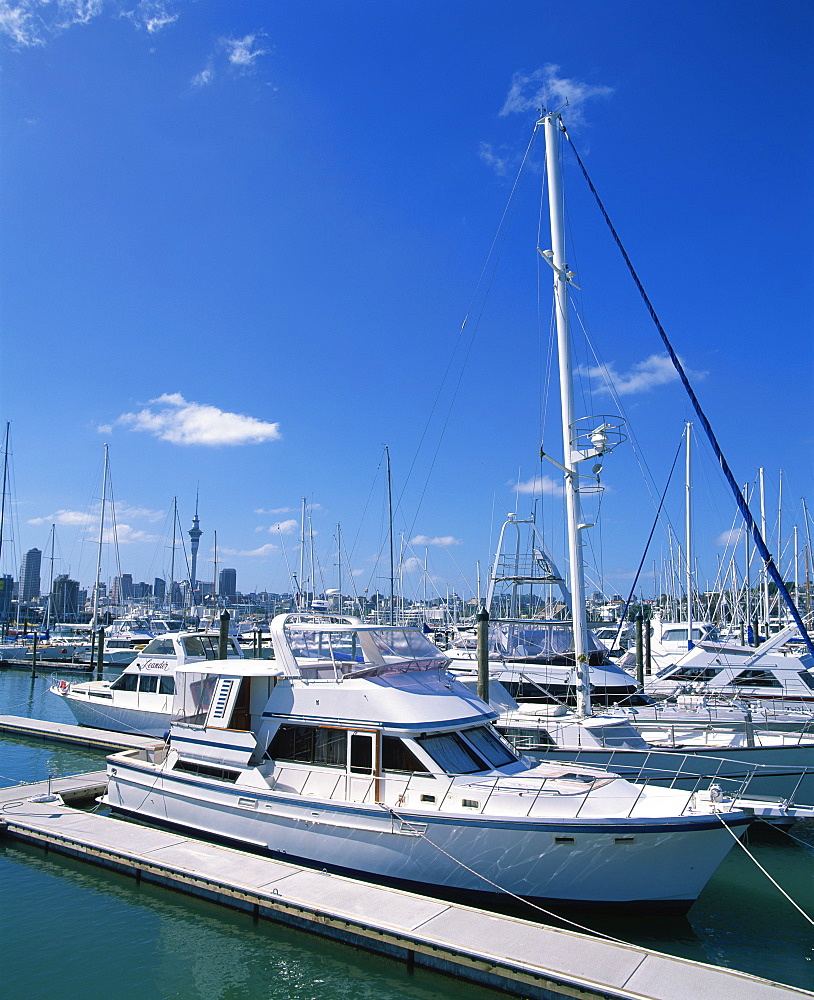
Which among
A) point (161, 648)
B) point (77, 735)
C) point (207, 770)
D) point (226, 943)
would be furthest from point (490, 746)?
point (77, 735)

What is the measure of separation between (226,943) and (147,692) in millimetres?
14337

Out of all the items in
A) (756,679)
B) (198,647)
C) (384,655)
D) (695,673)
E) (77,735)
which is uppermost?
(384,655)

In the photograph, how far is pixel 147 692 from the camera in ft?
71.8

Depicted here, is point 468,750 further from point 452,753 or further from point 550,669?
point 550,669

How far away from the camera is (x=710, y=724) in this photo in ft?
53.9

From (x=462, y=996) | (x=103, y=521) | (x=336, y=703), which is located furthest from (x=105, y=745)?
(x=103, y=521)

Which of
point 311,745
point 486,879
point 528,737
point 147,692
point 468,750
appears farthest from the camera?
point 147,692

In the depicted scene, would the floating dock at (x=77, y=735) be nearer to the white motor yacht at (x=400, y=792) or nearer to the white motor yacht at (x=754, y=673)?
the white motor yacht at (x=400, y=792)

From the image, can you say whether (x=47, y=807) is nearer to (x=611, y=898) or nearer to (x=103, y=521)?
(x=611, y=898)

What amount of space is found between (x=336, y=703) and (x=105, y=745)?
1233 cm

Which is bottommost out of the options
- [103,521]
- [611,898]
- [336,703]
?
[611,898]

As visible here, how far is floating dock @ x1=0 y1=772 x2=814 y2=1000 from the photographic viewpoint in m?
6.99

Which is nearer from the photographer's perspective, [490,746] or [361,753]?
[361,753]

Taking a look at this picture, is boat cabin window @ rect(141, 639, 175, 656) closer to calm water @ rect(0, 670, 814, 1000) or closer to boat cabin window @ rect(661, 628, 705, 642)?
calm water @ rect(0, 670, 814, 1000)
